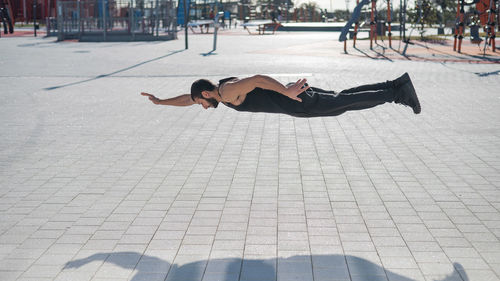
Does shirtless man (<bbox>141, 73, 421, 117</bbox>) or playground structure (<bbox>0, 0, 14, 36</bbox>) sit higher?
playground structure (<bbox>0, 0, 14, 36</bbox>)

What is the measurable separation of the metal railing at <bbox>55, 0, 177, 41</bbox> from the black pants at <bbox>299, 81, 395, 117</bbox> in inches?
1072

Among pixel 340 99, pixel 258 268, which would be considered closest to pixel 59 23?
pixel 340 99

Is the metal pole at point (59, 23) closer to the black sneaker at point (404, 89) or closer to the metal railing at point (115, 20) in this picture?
the metal railing at point (115, 20)

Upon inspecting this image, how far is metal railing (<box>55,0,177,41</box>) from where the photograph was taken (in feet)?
104

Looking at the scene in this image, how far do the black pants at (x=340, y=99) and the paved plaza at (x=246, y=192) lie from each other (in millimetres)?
857

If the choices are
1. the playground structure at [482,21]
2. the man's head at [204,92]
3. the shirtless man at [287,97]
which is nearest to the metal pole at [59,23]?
the playground structure at [482,21]

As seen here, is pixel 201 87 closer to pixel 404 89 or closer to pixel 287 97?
pixel 287 97

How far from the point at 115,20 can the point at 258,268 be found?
30401 millimetres

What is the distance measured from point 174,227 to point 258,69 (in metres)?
12.0

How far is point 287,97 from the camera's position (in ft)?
17.2

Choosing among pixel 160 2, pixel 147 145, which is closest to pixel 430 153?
pixel 147 145

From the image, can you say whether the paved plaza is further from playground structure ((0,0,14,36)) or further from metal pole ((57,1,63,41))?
metal pole ((57,1,63,41))

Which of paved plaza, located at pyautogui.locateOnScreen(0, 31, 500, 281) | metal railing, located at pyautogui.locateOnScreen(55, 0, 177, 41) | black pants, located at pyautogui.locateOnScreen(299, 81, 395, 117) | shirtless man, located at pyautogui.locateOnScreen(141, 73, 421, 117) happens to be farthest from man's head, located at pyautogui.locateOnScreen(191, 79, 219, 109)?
metal railing, located at pyautogui.locateOnScreen(55, 0, 177, 41)

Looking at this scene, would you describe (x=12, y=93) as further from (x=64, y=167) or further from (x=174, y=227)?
(x=174, y=227)
